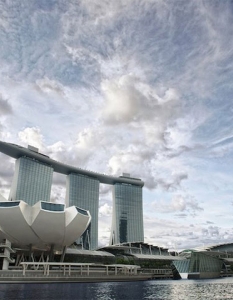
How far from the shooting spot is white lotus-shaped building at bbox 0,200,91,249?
282 feet

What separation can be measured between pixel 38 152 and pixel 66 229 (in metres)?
99.7

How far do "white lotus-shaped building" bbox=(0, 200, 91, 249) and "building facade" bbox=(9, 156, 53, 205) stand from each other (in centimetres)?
7687

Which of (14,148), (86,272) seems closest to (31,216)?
(86,272)

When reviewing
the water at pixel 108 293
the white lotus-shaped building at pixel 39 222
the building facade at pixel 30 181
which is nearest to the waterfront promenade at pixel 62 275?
the white lotus-shaped building at pixel 39 222

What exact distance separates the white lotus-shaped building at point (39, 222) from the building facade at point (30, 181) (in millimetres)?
76874

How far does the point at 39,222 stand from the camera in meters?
87.2

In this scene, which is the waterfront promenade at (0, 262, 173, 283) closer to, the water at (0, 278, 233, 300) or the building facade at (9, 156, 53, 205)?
the water at (0, 278, 233, 300)

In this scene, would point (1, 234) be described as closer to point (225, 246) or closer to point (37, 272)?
point (37, 272)

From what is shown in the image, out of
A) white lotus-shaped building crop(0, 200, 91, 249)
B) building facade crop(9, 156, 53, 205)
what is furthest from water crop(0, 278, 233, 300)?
building facade crop(9, 156, 53, 205)

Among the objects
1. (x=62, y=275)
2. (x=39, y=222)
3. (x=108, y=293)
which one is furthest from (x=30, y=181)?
(x=108, y=293)

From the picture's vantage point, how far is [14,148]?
168000mm

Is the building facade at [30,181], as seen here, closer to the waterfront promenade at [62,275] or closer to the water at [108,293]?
the waterfront promenade at [62,275]

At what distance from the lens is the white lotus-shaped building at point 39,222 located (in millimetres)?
85812

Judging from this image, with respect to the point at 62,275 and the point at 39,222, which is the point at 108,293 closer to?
the point at 62,275
